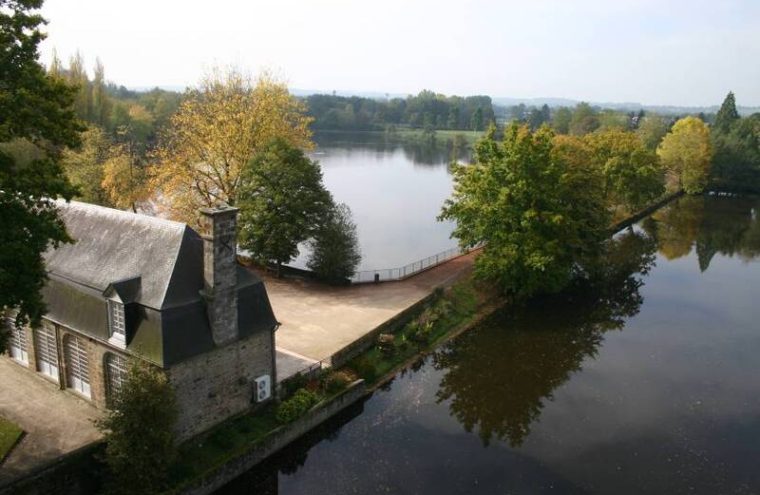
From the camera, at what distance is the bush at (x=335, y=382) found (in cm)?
2373

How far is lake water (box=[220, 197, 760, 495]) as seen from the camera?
20.2 metres

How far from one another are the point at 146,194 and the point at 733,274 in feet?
144

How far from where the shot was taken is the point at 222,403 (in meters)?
20.7

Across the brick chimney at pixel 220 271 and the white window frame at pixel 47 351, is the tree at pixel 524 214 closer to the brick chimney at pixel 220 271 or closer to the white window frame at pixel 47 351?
the brick chimney at pixel 220 271

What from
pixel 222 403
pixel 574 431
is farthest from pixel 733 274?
pixel 222 403

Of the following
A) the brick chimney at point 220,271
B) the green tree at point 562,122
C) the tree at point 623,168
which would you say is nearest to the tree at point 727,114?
the green tree at point 562,122

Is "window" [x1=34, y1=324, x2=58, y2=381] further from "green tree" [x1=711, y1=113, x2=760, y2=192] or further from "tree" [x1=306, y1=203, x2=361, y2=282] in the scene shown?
"green tree" [x1=711, y1=113, x2=760, y2=192]

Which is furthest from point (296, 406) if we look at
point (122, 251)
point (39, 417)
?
point (39, 417)

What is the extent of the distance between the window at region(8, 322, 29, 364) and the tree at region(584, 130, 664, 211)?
46.1 meters

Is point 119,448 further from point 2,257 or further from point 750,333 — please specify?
point 750,333

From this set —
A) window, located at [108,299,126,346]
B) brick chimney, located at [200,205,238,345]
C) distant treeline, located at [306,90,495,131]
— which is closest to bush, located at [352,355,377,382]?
brick chimney, located at [200,205,238,345]

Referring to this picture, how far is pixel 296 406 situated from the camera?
71.7 feet

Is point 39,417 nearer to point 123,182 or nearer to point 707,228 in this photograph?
point 123,182

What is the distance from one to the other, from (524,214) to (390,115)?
6264 inches
